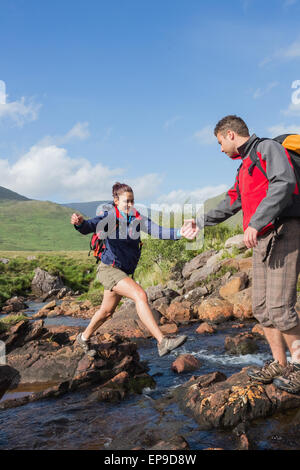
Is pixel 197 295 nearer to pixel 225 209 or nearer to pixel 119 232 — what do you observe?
pixel 119 232

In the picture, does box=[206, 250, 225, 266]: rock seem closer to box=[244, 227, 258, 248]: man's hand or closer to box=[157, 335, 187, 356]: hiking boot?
box=[157, 335, 187, 356]: hiking boot

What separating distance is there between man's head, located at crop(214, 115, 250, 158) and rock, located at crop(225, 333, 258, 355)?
18.2ft

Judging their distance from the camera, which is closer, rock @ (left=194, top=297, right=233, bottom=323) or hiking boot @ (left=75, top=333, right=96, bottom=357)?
hiking boot @ (left=75, top=333, right=96, bottom=357)

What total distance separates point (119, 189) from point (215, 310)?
845 cm

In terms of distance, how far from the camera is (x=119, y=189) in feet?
20.7

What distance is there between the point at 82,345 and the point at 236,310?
747 centimetres

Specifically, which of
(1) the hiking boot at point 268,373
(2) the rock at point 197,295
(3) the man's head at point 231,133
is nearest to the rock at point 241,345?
(1) the hiking boot at point 268,373

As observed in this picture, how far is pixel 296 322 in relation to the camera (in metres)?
4.42

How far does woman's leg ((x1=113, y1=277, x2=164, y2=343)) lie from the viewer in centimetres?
567

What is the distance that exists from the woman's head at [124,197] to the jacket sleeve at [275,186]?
8.61ft

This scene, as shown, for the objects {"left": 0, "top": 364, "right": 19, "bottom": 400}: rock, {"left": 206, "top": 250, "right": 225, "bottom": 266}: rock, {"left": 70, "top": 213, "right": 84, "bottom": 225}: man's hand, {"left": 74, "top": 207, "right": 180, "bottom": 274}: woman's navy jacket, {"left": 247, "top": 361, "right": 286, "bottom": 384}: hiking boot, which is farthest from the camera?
{"left": 206, "top": 250, "right": 225, "bottom": 266}: rock

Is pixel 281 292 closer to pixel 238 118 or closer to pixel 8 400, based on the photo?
pixel 238 118

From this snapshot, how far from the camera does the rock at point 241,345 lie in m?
8.84

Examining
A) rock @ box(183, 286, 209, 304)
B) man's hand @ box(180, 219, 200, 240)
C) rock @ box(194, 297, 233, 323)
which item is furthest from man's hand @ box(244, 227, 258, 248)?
rock @ box(183, 286, 209, 304)
